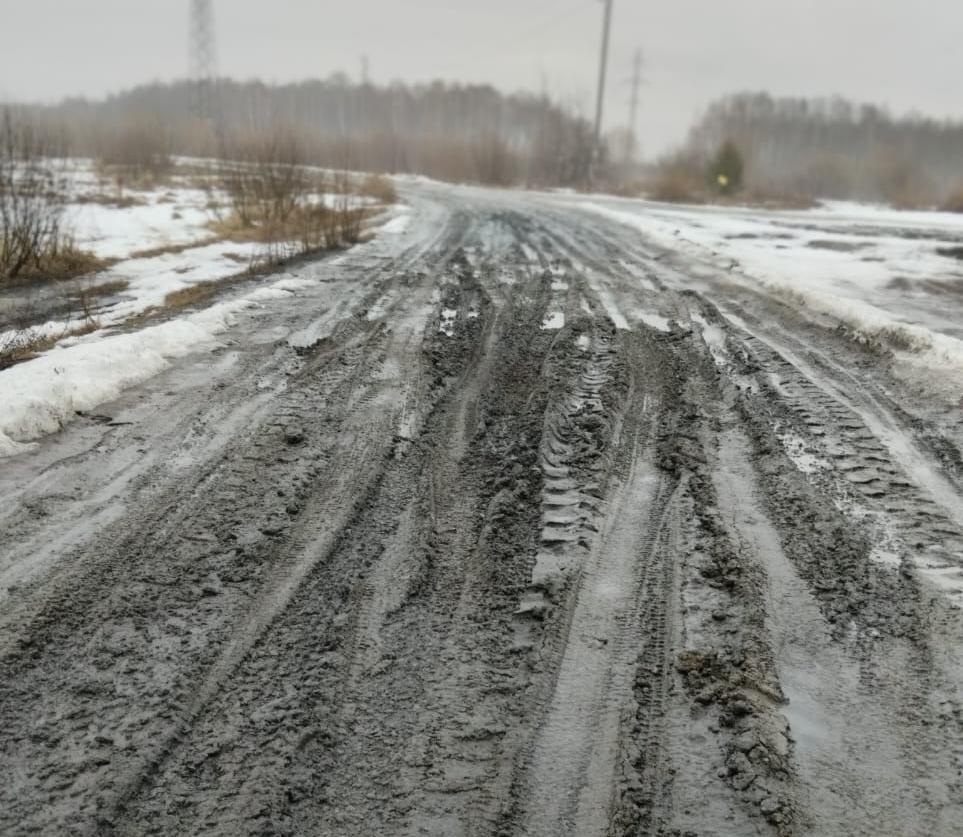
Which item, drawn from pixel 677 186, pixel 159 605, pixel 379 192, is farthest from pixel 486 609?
pixel 677 186

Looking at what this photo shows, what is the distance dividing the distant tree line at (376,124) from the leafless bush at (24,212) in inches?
172

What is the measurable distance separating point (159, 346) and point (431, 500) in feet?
9.61

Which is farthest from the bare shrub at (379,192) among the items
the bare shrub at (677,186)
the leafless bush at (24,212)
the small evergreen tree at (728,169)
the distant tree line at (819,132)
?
the distant tree line at (819,132)

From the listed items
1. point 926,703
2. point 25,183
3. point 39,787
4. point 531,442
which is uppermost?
point 25,183

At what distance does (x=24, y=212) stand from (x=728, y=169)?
30.5m

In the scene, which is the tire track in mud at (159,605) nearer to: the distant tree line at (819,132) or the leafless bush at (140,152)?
the leafless bush at (140,152)

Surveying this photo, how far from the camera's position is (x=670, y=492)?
9.52 ft

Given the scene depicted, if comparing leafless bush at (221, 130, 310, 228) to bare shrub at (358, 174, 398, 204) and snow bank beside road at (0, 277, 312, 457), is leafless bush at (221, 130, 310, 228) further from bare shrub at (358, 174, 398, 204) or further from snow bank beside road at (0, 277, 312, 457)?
snow bank beside road at (0, 277, 312, 457)

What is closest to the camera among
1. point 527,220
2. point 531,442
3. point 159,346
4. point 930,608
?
point 930,608

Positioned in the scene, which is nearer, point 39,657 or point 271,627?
point 39,657

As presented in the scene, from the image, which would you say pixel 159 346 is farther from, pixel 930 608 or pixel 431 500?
pixel 930 608

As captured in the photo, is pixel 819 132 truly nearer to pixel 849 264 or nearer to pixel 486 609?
pixel 849 264

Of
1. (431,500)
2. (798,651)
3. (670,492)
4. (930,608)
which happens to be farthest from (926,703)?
(431,500)

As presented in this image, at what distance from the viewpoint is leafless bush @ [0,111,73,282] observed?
26.1ft
